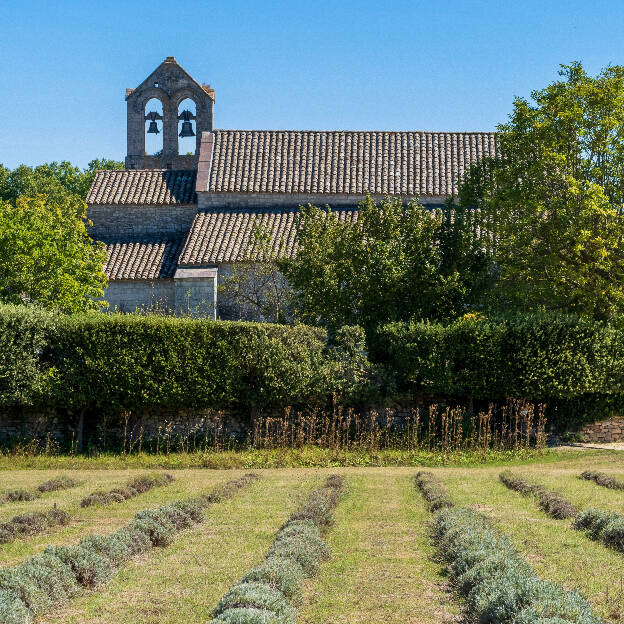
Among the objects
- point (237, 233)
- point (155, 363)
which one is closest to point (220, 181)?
point (237, 233)

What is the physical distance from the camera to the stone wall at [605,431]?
25734 mm

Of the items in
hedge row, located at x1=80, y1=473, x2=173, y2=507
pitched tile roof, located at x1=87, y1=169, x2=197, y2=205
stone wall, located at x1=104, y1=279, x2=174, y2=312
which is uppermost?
pitched tile roof, located at x1=87, y1=169, x2=197, y2=205

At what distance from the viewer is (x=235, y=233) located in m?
36.9

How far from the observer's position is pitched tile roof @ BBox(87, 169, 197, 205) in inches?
1556

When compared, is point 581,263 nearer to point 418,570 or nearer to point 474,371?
point 474,371

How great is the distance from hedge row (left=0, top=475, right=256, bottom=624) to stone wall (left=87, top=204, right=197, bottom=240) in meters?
28.0

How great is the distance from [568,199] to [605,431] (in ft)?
21.7

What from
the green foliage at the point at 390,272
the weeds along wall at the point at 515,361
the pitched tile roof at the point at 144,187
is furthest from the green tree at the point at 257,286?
the weeds along wall at the point at 515,361

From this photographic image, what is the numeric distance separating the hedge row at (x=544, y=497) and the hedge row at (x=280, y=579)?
348cm

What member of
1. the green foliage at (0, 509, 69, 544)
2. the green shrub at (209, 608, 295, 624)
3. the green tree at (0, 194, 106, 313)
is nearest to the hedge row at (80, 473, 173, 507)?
the green foliage at (0, 509, 69, 544)

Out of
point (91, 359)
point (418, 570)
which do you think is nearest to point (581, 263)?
point (91, 359)

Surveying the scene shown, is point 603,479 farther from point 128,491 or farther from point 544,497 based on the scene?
point 128,491

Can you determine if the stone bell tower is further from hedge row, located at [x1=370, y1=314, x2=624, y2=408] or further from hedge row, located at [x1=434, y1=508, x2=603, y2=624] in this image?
hedge row, located at [x1=434, y1=508, x2=603, y2=624]

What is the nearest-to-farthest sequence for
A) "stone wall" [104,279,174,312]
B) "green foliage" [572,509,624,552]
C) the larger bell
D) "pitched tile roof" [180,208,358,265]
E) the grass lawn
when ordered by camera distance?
the grass lawn, "green foliage" [572,509,624,552], "pitched tile roof" [180,208,358,265], "stone wall" [104,279,174,312], the larger bell
